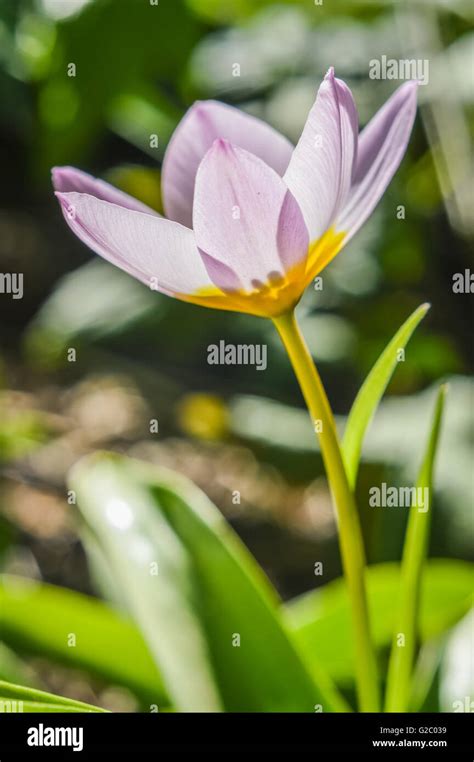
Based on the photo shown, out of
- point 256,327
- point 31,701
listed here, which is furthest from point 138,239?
point 256,327

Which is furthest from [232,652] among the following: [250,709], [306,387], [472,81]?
[472,81]

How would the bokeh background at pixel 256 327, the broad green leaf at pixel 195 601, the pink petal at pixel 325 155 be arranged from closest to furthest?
1. the pink petal at pixel 325 155
2. the broad green leaf at pixel 195 601
3. the bokeh background at pixel 256 327

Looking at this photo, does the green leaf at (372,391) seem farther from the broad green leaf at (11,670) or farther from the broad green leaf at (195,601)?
the broad green leaf at (11,670)

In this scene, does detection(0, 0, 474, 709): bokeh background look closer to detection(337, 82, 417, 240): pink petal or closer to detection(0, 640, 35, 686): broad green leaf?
detection(0, 640, 35, 686): broad green leaf

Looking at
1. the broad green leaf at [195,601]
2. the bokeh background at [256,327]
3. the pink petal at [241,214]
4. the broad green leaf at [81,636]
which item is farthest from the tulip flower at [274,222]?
the bokeh background at [256,327]

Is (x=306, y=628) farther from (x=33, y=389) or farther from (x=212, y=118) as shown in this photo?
(x=33, y=389)
